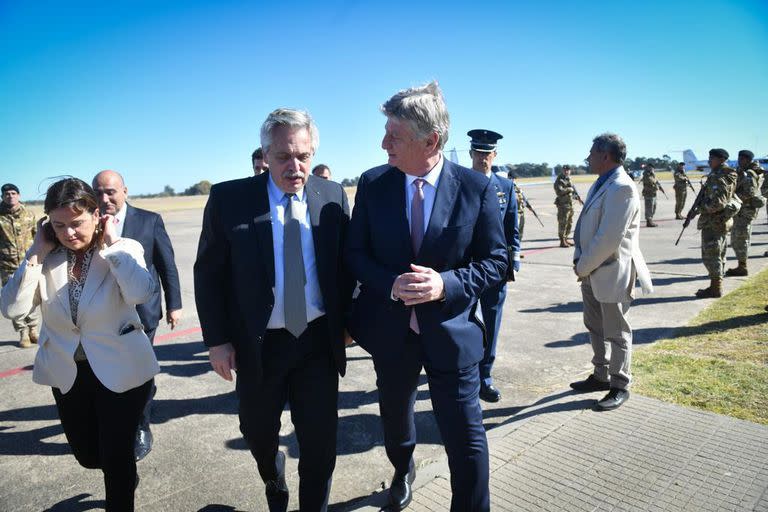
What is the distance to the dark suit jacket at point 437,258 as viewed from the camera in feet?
7.63

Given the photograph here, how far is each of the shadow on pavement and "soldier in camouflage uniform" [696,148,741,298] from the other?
7809 millimetres

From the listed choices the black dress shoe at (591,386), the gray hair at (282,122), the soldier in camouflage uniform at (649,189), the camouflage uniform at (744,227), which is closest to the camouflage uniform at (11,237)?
the gray hair at (282,122)

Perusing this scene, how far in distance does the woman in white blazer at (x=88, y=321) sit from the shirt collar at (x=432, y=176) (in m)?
1.48

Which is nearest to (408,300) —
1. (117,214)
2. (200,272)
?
(200,272)

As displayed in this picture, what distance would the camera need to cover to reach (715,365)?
444 cm

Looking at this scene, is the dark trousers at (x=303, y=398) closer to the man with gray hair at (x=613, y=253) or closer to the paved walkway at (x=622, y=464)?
the paved walkway at (x=622, y=464)

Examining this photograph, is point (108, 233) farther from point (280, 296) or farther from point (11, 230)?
point (11, 230)

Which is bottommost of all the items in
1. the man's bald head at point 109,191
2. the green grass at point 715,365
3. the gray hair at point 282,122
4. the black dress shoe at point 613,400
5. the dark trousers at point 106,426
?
the green grass at point 715,365

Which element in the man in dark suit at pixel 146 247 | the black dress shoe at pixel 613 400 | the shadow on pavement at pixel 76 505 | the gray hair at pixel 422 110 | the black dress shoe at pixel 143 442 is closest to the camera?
the gray hair at pixel 422 110

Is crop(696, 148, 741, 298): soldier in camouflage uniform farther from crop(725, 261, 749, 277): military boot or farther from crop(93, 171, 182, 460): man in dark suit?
crop(93, 171, 182, 460): man in dark suit

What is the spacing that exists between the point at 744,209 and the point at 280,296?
956 cm

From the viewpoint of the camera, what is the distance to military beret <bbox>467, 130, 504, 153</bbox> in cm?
454

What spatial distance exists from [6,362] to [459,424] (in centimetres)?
599

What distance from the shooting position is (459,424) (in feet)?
7.52
